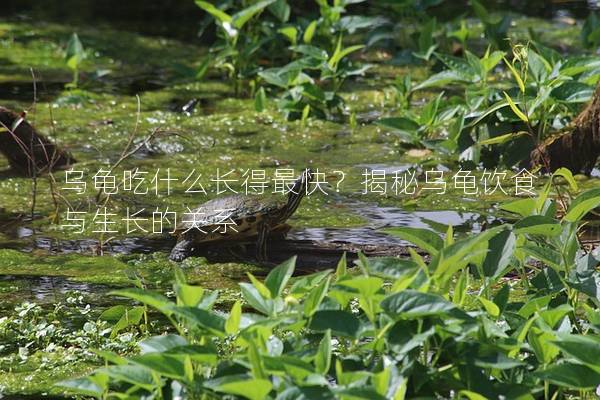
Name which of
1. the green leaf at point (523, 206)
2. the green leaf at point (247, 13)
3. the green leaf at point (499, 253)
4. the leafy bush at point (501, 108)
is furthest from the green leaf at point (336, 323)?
the green leaf at point (247, 13)

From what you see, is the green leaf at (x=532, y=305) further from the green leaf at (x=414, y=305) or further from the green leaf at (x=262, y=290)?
the green leaf at (x=262, y=290)

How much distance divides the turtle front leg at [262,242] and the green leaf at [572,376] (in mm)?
1966

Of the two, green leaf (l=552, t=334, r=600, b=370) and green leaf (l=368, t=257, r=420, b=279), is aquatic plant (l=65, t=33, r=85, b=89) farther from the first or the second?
green leaf (l=552, t=334, r=600, b=370)

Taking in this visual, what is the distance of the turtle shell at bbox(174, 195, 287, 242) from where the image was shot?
418 cm

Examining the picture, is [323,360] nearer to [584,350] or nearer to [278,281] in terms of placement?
[278,281]

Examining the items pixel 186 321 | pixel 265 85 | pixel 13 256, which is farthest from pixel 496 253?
pixel 265 85

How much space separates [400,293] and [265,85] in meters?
4.71

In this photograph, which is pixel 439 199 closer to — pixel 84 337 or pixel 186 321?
pixel 84 337

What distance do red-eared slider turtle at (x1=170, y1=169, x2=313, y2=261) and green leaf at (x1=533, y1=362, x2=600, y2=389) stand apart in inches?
77.0

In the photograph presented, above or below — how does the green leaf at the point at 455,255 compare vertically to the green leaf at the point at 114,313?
above

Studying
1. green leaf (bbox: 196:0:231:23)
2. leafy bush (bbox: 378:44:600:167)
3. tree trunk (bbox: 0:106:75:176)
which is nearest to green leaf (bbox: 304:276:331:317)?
leafy bush (bbox: 378:44:600:167)

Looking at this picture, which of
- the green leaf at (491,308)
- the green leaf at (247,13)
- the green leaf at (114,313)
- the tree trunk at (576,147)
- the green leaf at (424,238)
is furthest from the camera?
the green leaf at (247,13)

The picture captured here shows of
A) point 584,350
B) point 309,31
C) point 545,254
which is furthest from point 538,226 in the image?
point 309,31

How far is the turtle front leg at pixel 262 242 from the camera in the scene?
421 cm
